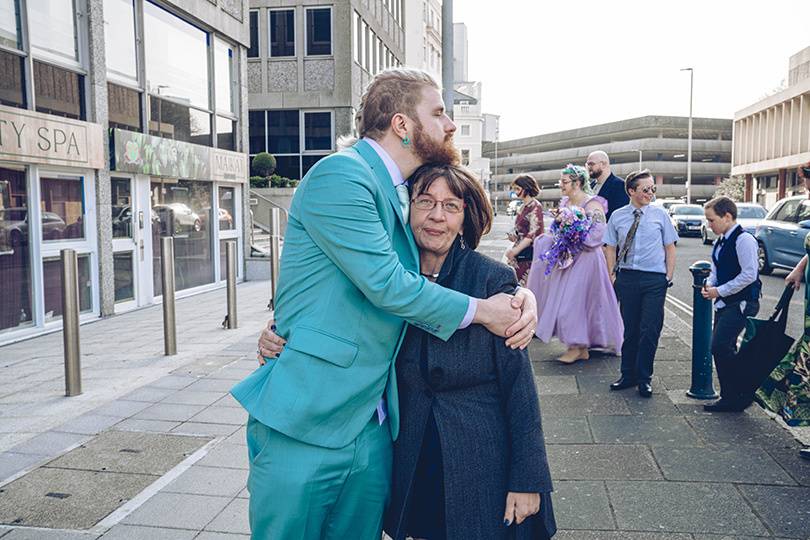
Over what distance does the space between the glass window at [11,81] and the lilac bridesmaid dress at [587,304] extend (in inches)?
269

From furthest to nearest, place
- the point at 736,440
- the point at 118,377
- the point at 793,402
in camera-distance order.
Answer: the point at 118,377 → the point at 736,440 → the point at 793,402

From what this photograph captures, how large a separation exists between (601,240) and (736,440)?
288 centimetres

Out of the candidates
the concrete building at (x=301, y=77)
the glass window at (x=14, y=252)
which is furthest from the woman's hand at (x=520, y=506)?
the concrete building at (x=301, y=77)

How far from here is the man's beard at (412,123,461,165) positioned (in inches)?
88.6

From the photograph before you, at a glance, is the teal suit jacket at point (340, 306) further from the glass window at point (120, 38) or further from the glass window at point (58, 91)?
the glass window at point (120, 38)

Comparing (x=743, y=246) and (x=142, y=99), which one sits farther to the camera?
(x=142, y=99)

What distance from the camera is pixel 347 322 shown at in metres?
2.10

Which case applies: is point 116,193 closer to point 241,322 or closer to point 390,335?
point 241,322

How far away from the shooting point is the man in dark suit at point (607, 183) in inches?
324

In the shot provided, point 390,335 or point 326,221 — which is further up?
point 326,221

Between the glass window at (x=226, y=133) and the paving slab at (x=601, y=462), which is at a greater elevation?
the glass window at (x=226, y=133)

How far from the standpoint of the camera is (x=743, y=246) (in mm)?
5656

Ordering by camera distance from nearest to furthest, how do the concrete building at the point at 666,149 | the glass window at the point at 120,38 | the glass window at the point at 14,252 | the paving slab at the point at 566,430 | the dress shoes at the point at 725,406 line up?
the paving slab at the point at 566,430, the dress shoes at the point at 725,406, the glass window at the point at 14,252, the glass window at the point at 120,38, the concrete building at the point at 666,149

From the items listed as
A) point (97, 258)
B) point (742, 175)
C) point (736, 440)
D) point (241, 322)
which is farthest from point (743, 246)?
point (742, 175)
